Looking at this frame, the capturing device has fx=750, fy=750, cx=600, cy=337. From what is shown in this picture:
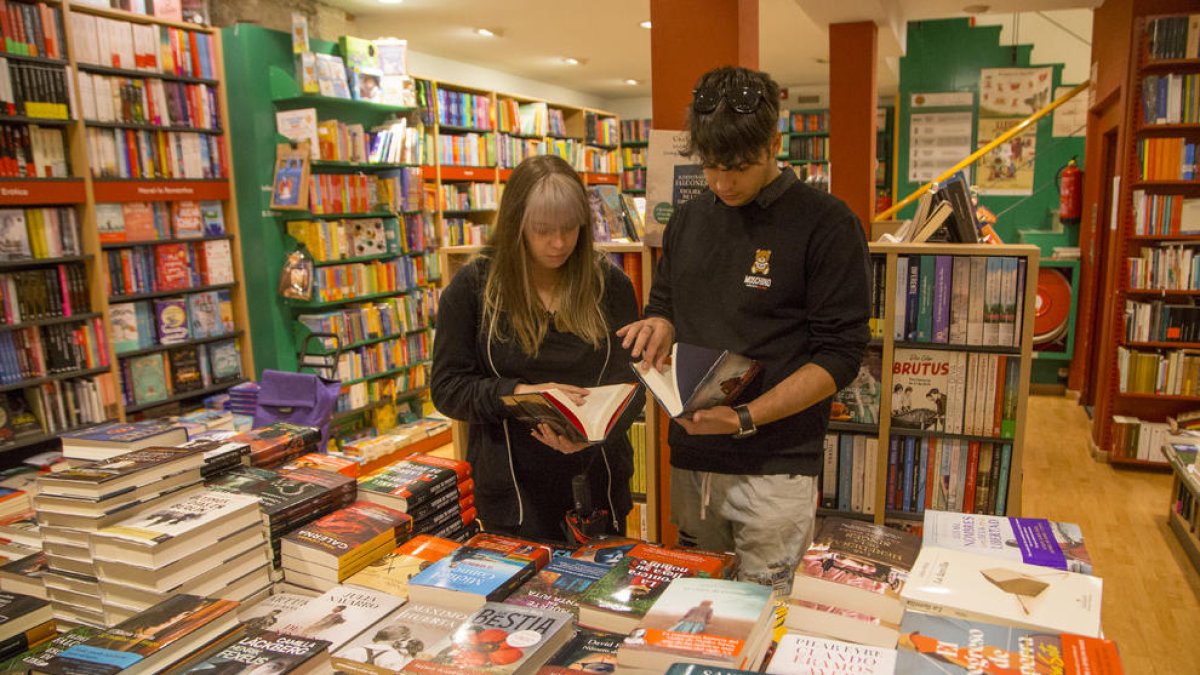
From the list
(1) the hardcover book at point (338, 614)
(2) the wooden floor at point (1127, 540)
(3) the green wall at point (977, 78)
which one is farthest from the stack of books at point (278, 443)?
(3) the green wall at point (977, 78)

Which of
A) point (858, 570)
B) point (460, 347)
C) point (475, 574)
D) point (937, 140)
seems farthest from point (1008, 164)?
point (475, 574)

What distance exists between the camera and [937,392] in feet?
8.98

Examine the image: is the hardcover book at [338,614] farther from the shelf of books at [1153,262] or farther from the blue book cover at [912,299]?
the shelf of books at [1153,262]

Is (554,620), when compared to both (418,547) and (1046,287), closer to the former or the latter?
(418,547)

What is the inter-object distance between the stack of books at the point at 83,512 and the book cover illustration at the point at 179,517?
0.03 metres

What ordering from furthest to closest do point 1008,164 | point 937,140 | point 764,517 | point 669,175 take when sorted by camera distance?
1. point 937,140
2. point 1008,164
3. point 669,175
4. point 764,517

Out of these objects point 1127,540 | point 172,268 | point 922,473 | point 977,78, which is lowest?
point 1127,540

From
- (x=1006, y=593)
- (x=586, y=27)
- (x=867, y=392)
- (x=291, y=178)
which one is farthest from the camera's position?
(x=586, y=27)

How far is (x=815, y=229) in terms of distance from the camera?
1478 mm

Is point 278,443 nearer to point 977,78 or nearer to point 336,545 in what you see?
point 336,545

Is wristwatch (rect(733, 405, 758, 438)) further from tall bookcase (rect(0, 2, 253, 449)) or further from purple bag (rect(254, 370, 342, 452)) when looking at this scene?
tall bookcase (rect(0, 2, 253, 449))

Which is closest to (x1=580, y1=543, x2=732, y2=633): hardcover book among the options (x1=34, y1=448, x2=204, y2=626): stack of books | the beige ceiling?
(x1=34, y1=448, x2=204, y2=626): stack of books

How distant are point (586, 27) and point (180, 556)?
5973 millimetres

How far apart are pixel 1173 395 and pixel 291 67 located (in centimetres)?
580
